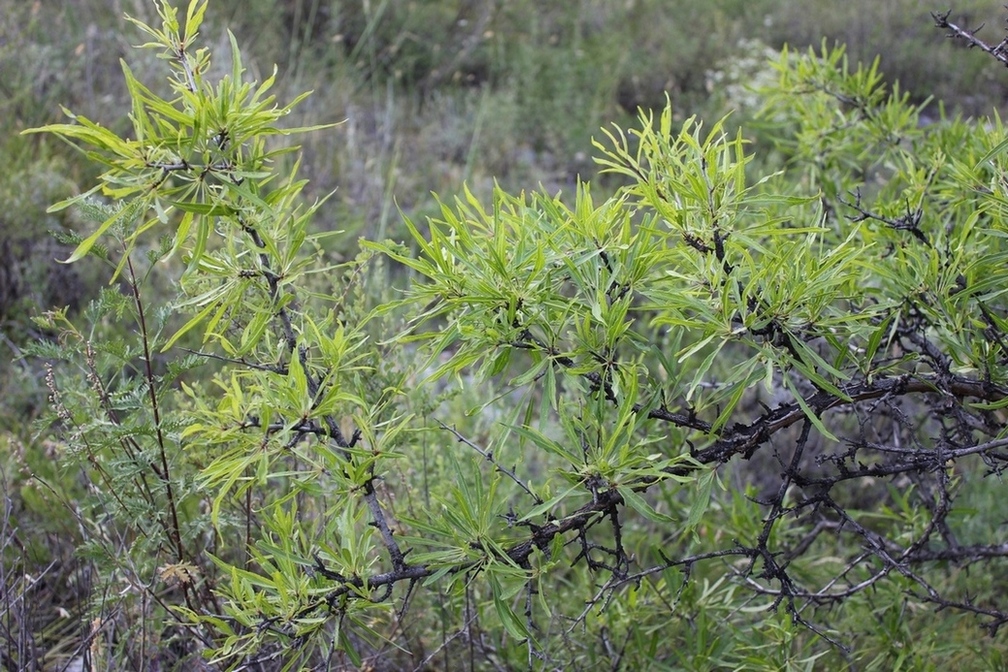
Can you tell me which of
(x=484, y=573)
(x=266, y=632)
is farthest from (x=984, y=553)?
(x=266, y=632)

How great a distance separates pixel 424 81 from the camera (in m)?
6.34

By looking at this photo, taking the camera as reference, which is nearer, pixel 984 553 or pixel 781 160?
pixel 984 553

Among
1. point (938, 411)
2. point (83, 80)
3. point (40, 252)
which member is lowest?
point (40, 252)

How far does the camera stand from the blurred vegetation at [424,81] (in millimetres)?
3695

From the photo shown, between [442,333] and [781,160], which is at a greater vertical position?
[442,333]

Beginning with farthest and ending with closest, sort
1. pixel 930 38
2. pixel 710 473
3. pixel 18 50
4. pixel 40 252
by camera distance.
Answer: pixel 930 38 < pixel 18 50 < pixel 40 252 < pixel 710 473

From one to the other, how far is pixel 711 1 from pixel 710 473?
6.46m

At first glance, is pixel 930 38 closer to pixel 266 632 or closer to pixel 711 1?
pixel 711 1

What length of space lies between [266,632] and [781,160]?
15.7 ft

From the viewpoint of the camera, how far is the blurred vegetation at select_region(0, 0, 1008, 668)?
12.1 ft

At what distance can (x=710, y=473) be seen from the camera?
4.34ft

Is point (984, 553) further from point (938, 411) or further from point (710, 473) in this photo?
point (710, 473)

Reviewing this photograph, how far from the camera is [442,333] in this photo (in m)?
1.21

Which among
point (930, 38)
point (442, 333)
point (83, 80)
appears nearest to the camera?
point (442, 333)
